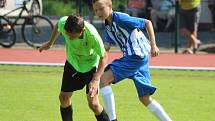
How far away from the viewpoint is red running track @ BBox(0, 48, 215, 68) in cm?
1638

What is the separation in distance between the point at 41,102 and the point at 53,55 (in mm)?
7132

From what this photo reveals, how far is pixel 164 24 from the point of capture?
79.8ft

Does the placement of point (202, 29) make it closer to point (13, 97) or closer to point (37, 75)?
point (37, 75)

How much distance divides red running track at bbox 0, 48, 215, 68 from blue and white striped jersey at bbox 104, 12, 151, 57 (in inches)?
304

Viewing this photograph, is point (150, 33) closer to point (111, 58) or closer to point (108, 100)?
point (108, 100)

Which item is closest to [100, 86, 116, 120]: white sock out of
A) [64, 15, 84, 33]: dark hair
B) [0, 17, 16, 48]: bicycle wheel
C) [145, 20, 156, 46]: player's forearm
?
[145, 20, 156, 46]: player's forearm

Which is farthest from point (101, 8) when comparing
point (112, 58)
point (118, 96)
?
point (112, 58)

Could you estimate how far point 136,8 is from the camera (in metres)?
23.8

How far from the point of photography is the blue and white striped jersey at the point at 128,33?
8.30 m

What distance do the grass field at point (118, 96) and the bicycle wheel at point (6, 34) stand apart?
13.2ft

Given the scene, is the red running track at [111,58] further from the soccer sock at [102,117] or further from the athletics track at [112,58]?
the soccer sock at [102,117]

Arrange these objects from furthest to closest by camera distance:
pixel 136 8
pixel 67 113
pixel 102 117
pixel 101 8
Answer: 1. pixel 136 8
2. pixel 67 113
3. pixel 102 117
4. pixel 101 8

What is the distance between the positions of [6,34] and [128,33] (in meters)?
11.0

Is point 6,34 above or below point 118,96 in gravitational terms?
below
